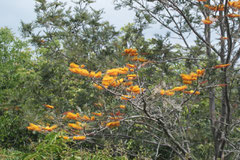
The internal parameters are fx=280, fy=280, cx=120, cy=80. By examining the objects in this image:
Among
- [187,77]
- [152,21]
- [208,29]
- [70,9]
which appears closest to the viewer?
[187,77]

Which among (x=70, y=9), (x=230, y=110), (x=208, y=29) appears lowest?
(x=230, y=110)

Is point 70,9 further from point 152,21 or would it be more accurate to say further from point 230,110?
point 230,110

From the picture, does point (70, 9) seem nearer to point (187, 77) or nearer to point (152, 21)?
point (152, 21)

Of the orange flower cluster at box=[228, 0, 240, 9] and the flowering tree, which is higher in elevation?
the orange flower cluster at box=[228, 0, 240, 9]

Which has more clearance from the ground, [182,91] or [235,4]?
[235,4]

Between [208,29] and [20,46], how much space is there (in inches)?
283

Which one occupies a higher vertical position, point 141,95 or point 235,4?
point 235,4

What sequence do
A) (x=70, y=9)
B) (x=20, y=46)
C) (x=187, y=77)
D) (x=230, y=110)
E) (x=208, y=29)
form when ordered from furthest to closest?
(x=20, y=46)
(x=70, y=9)
(x=208, y=29)
(x=230, y=110)
(x=187, y=77)

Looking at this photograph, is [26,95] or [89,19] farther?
[26,95]

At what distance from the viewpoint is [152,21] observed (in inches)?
236

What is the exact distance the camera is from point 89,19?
616cm

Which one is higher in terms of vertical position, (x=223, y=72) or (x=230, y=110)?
(x=223, y=72)

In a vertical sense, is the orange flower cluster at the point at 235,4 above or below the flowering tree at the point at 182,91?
above

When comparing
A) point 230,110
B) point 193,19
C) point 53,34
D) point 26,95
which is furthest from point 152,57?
point 26,95
